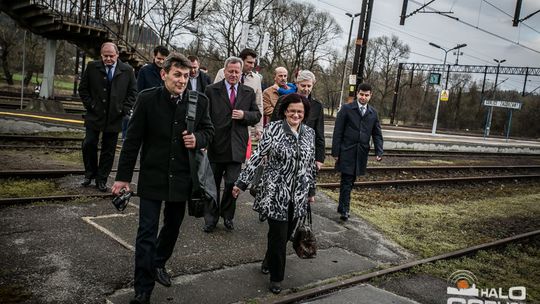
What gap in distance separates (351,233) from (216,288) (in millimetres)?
3223

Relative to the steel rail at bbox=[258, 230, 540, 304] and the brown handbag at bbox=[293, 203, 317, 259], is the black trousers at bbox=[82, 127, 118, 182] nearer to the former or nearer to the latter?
the brown handbag at bbox=[293, 203, 317, 259]

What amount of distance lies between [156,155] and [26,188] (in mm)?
4196

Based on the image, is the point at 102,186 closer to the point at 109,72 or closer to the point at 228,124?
the point at 109,72

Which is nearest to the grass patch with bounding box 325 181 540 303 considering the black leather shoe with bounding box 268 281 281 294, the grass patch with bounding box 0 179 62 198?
the black leather shoe with bounding box 268 281 281 294

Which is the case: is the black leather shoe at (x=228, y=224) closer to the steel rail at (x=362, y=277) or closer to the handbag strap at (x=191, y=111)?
the steel rail at (x=362, y=277)

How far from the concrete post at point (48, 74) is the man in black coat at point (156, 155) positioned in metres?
17.9

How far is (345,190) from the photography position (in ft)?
24.1

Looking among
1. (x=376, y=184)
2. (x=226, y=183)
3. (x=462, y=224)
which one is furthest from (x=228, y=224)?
(x=376, y=184)

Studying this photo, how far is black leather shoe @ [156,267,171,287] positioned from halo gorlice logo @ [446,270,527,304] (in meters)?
3.03

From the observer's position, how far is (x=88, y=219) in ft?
18.6

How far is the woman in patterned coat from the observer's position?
4.19 metres

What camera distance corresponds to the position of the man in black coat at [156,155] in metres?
3.64

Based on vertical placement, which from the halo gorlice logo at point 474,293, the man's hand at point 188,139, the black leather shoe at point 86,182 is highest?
the man's hand at point 188,139

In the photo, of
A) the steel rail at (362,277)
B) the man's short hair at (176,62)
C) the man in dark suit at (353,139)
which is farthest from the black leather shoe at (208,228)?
the man's short hair at (176,62)
